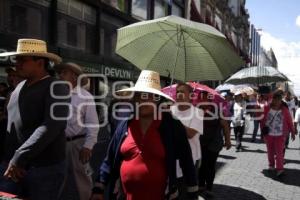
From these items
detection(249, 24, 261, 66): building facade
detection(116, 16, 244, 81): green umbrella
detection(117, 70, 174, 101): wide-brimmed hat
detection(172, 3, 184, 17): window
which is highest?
detection(249, 24, 261, 66): building facade

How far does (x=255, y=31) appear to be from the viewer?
75938mm

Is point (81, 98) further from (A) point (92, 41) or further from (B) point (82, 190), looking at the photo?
(A) point (92, 41)

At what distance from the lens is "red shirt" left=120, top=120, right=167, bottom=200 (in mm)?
3436

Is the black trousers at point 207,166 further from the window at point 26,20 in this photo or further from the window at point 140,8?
the window at point 140,8

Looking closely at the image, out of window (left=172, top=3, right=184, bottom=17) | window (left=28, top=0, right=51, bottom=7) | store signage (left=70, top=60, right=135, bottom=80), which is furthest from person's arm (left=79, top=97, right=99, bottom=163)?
window (left=172, top=3, right=184, bottom=17)

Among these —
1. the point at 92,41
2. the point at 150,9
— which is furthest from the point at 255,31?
the point at 92,41

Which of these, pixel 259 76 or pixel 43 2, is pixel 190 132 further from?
pixel 259 76

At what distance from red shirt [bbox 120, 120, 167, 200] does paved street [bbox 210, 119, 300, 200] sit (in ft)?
11.5

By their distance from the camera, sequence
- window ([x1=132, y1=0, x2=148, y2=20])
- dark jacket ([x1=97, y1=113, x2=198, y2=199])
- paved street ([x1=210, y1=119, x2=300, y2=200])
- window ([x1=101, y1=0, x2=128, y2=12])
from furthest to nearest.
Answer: window ([x1=132, y1=0, x2=148, y2=20])
window ([x1=101, y1=0, x2=128, y2=12])
paved street ([x1=210, y1=119, x2=300, y2=200])
dark jacket ([x1=97, y1=113, x2=198, y2=199])

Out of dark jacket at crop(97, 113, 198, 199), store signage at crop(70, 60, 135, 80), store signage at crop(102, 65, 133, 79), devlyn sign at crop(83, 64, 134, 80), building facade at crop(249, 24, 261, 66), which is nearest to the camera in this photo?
dark jacket at crop(97, 113, 198, 199)

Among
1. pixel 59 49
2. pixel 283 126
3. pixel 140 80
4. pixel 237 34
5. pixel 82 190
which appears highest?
pixel 237 34

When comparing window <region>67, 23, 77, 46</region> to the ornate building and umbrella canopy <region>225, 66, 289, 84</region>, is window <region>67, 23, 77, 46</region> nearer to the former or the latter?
umbrella canopy <region>225, 66, 289, 84</region>

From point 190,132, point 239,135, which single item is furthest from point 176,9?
point 190,132

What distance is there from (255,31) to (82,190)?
7420cm
